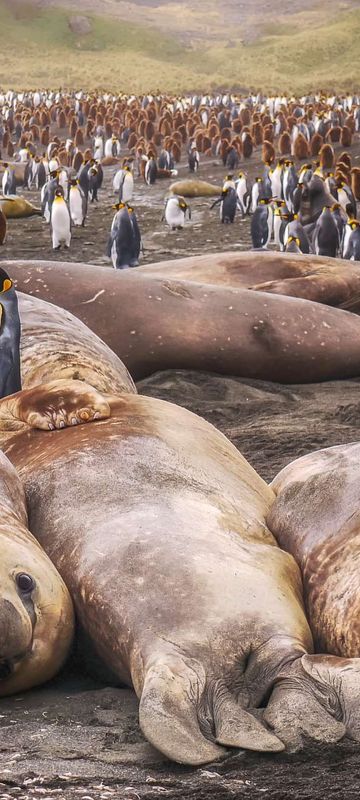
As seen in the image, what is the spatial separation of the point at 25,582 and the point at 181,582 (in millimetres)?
395

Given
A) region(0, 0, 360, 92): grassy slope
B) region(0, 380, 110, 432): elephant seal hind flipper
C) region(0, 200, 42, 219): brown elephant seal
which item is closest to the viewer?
region(0, 380, 110, 432): elephant seal hind flipper

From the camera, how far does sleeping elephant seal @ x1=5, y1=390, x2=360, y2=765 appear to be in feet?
8.58

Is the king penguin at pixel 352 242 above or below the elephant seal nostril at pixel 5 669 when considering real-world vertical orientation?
below

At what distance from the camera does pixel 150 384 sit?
6934 millimetres

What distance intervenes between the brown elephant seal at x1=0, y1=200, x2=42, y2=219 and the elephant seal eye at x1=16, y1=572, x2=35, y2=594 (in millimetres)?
17594

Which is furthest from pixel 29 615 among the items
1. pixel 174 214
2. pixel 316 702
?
pixel 174 214

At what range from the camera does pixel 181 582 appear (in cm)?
302

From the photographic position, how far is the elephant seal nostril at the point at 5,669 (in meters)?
2.83

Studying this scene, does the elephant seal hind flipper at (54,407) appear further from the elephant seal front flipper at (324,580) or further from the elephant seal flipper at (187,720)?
the elephant seal flipper at (187,720)

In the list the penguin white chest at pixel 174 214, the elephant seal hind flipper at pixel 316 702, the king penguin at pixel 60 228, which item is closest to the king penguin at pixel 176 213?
the penguin white chest at pixel 174 214

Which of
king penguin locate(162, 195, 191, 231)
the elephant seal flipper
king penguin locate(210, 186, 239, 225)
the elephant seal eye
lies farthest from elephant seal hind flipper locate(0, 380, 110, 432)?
king penguin locate(210, 186, 239, 225)

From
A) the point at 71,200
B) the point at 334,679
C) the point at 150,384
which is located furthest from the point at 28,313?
the point at 71,200

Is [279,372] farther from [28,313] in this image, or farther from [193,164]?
[193,164]

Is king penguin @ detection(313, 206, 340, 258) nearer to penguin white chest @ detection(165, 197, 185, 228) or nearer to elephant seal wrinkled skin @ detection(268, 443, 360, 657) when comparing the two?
penguin white chest @ detection(165, 197, 185, 228)
